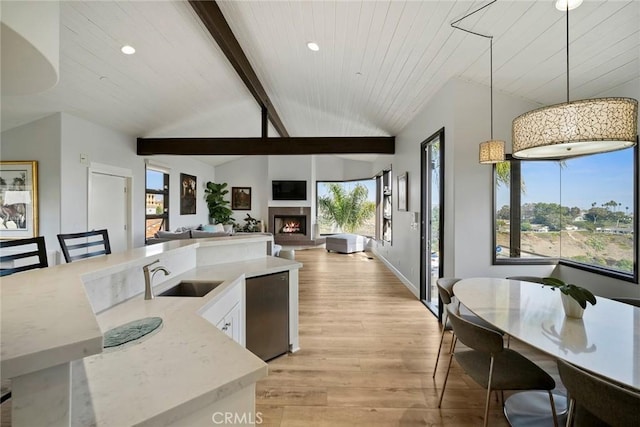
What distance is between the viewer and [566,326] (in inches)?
61.7

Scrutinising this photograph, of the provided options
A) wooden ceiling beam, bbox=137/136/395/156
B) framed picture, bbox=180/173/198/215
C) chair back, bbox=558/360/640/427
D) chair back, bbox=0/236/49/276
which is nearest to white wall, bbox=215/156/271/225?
framed picture, bbox=180/173/198/215

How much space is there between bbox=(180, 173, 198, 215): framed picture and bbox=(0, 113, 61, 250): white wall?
137 inches

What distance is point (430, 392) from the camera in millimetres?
2143

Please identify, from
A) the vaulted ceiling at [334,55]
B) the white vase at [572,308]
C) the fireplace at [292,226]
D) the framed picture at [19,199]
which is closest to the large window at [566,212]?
the vaulted ceiling at [334,55]

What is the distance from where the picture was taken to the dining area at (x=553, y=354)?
112cm

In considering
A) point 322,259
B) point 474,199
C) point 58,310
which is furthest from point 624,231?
point 322,259

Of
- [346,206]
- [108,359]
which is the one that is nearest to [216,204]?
[346,206]

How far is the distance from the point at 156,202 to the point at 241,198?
10.8 ft

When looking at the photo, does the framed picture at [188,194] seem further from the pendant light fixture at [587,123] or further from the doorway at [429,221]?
the pendant light fixture at [587,123]

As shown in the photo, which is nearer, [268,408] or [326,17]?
[268,408]

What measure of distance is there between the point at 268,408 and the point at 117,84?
400cm

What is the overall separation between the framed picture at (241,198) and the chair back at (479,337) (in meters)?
8.37

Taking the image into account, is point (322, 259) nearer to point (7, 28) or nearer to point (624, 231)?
point (624, 231)

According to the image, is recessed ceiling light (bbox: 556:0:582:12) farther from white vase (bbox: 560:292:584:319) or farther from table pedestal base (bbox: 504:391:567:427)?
table pedestal base (bbox: 504:391:567:427)
